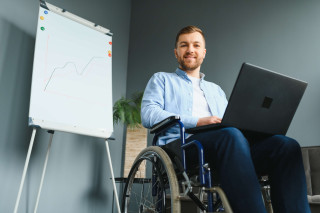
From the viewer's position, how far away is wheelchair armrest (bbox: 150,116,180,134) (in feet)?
4.01

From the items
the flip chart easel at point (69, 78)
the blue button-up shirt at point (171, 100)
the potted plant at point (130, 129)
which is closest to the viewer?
the blue button-up shirt at point (171, 100)

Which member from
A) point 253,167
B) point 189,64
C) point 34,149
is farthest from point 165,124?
point 34,149

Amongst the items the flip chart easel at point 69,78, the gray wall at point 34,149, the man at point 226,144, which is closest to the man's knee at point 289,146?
the man at point 226,144

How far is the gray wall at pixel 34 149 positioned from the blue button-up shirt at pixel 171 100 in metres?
1.27

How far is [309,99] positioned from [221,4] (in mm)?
1443

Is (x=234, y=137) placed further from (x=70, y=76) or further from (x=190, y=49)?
(x=70, y=76)

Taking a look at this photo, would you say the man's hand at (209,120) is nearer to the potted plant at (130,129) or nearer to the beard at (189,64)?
the beard at (189,64)

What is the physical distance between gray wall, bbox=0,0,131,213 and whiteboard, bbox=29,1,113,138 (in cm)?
31

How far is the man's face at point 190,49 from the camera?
5.61 ft

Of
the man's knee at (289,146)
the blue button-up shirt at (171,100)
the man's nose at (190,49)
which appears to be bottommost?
the man's knee at (289,146)

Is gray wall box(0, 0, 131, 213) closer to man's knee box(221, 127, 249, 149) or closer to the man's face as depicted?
the man's face

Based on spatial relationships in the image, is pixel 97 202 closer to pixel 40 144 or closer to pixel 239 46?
pixel 40 144

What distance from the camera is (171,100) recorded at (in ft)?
5.16

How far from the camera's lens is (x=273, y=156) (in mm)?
1202
